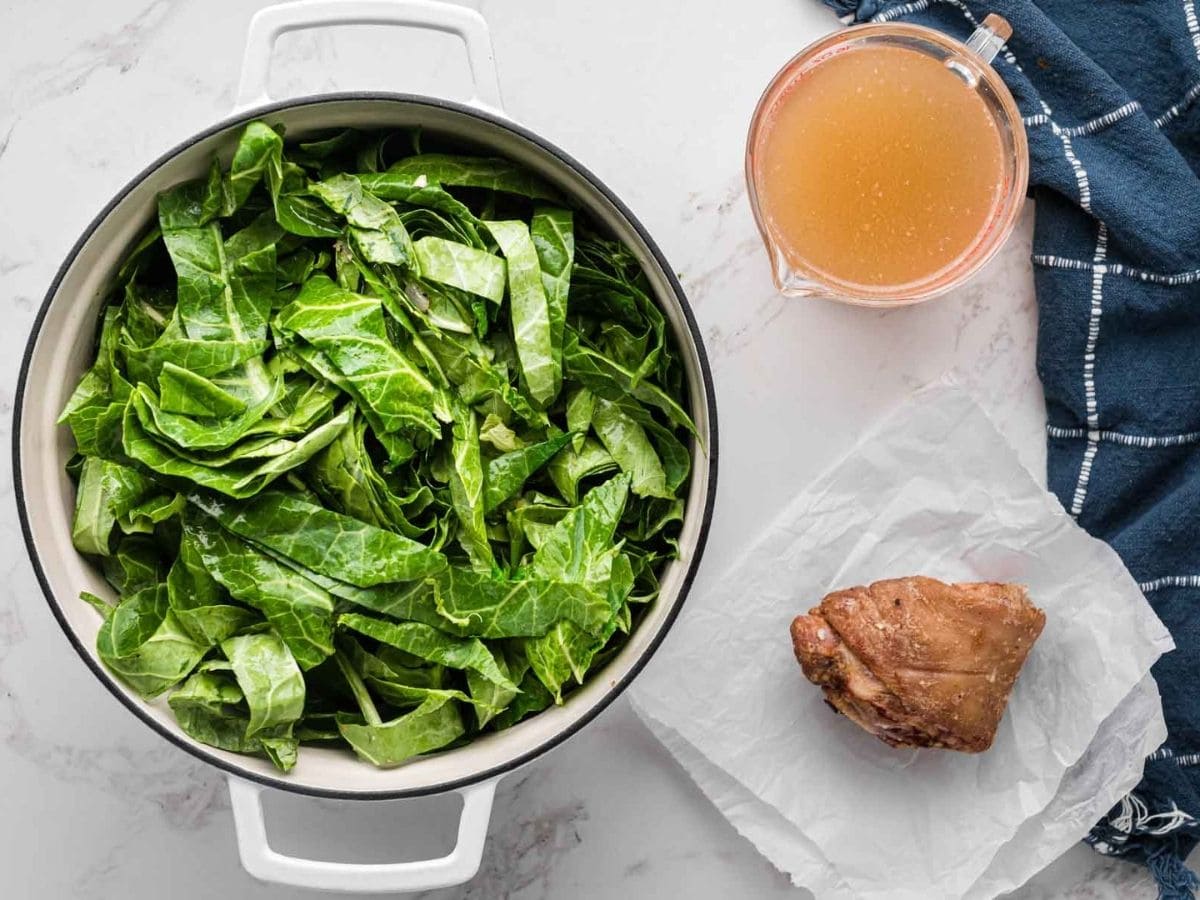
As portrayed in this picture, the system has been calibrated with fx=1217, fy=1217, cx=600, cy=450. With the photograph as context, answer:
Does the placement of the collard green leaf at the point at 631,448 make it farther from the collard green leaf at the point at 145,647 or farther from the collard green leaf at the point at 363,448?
the collard green leaf at the point at 145,647

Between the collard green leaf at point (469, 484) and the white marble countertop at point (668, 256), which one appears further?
the white marble countertop at point (668, 256)

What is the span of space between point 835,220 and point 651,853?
886 millimetres

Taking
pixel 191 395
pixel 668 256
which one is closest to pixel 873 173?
pixel 668 256

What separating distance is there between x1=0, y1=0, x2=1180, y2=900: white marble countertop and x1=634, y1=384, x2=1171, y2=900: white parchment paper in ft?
0.19

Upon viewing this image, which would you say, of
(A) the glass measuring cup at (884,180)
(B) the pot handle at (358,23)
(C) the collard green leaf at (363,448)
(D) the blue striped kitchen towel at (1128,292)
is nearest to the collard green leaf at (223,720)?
(C) the collard green leaf at (363,448)

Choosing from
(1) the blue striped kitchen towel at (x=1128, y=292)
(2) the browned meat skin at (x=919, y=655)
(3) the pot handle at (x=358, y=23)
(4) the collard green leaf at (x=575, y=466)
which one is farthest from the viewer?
(1) the blue striped kitchen towel at (x=1128, y=292)

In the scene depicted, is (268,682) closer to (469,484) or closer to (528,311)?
(469,484)

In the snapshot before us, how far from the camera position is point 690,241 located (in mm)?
1627

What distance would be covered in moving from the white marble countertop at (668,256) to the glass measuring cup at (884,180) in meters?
0.09

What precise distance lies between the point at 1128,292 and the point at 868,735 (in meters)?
0.69

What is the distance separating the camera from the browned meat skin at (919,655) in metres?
1.51

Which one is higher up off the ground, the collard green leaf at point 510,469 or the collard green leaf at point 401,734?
the collard green leaf at point 510,469

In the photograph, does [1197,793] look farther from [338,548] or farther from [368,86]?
[368,86]

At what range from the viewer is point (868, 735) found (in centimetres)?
165
